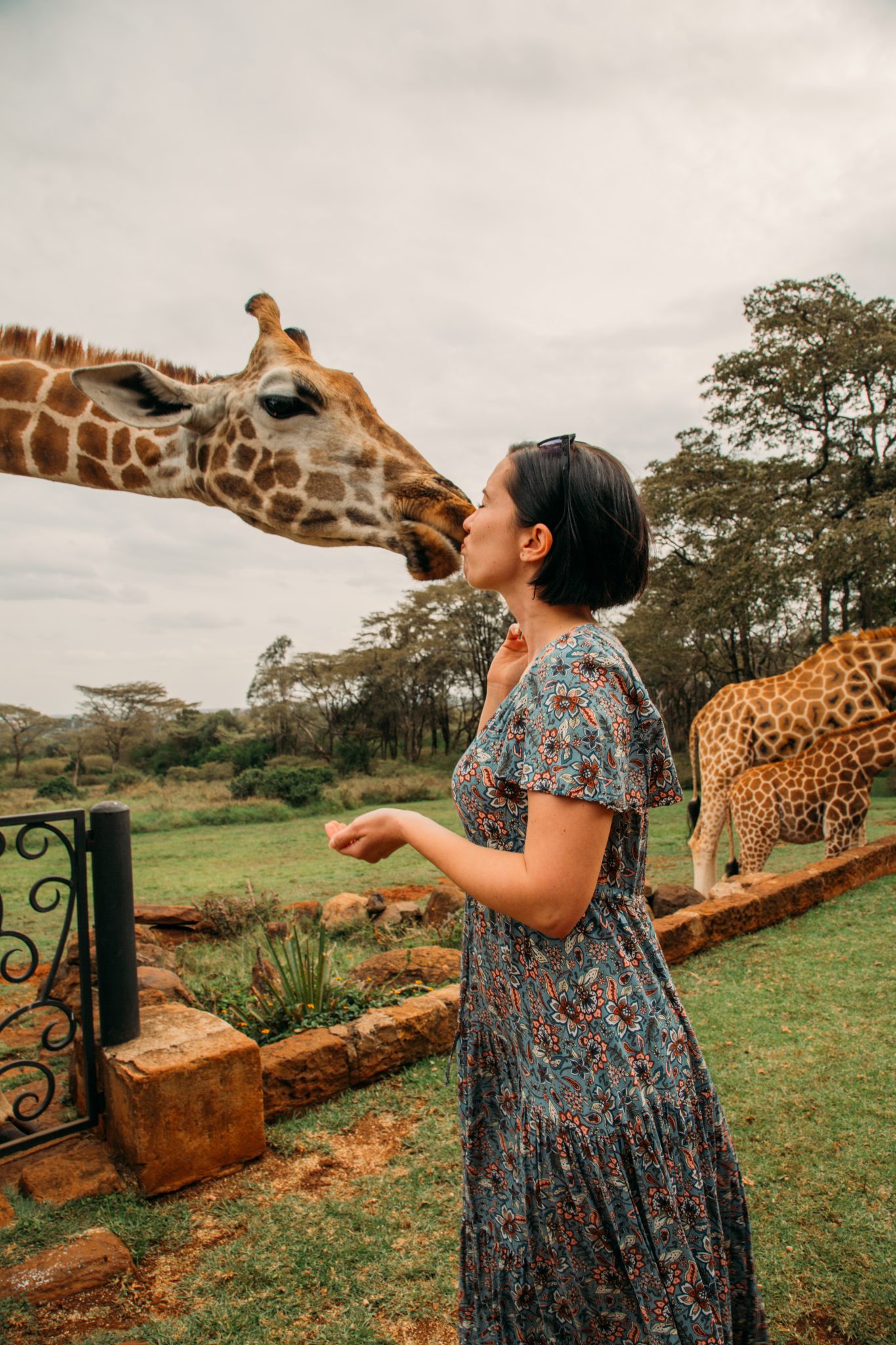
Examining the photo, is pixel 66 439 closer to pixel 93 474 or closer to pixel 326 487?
pixel 93 474

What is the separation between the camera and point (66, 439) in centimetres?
306

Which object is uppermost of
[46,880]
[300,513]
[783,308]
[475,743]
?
[783,308]

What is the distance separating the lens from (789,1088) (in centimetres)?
329

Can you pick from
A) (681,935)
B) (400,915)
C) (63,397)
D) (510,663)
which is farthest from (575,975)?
(400,915)

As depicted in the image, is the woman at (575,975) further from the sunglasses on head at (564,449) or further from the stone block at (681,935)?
the stone block at (681,935)

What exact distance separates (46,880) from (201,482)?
140 cm

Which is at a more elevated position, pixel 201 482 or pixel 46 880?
pixel 201 482

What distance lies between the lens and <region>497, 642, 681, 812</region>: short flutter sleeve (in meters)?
1.13

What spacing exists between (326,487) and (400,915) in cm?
509

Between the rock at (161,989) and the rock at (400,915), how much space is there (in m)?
2.82

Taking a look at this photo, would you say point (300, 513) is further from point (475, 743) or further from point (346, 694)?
point (346, 694)

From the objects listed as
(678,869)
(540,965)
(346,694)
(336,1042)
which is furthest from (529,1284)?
(346,694)

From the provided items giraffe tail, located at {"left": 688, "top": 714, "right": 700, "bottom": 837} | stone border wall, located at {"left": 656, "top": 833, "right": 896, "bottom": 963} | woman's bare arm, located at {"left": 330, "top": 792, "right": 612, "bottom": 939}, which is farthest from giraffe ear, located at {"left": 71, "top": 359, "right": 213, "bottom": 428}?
giraffe tail, located at {"left": 688, "top": 714, "right": 700, "bottom": 837}

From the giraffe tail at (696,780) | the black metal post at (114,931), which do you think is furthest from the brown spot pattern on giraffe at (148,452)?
the giraffe tail at (696,780)
